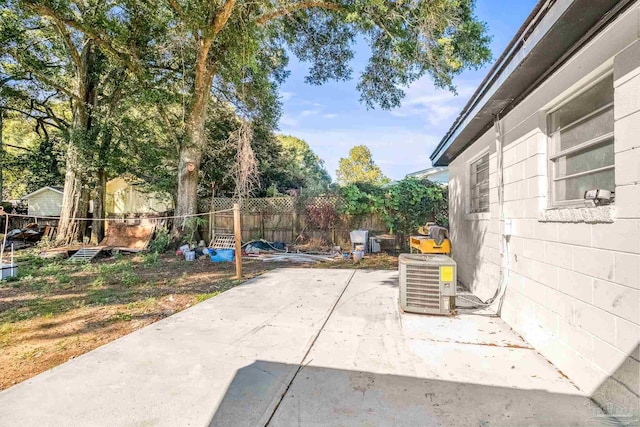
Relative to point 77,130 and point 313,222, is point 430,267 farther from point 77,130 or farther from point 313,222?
point 77,130

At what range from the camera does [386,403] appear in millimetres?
1884

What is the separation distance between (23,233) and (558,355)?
1498 centimetres

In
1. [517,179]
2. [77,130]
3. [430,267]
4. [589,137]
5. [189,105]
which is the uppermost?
[189,105]

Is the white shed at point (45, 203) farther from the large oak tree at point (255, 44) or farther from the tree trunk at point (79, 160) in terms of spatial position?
the large oak tree at point (255, 44)

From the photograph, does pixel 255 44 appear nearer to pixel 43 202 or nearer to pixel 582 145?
pixel 582 145

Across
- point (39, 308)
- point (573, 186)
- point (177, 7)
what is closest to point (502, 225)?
point (573, 186)

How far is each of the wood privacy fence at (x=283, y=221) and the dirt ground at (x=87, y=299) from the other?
76.0 inches

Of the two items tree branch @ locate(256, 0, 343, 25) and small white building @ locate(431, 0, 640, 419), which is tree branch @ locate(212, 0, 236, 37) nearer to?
tree branch @ locate(256, 0, 343, 25)

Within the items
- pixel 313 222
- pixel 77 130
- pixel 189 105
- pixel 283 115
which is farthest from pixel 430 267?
pixel 77 130

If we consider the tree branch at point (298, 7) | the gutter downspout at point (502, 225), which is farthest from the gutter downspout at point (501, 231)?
the tree branch at point (298, 7)

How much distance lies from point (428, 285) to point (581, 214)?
5.51ft

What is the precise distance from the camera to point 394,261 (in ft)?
24.7

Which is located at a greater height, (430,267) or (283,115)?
(283,115)

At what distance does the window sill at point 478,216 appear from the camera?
13.1 feet
